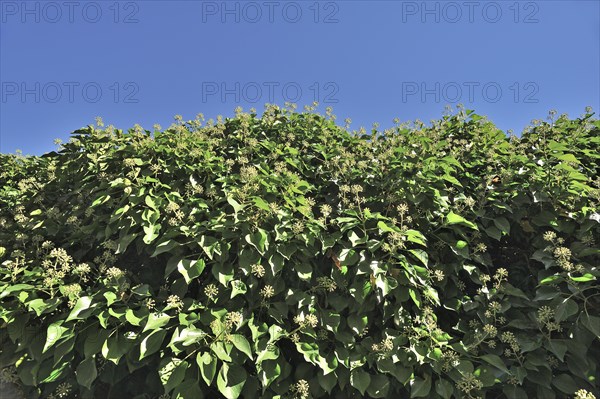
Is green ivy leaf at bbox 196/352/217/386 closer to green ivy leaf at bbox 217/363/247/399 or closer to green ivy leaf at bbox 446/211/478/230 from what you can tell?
green ivy leaf at bbox 217/363/247/399

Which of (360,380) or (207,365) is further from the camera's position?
(360,380)

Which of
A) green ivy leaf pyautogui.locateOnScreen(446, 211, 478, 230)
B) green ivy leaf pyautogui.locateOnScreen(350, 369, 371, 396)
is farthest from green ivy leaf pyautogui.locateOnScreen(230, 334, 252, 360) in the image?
green ivy leaf pyautogui.locateOnScreen(446, 211, 478, 230)

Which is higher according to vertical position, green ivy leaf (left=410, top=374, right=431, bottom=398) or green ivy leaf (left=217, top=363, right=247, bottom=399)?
green ivy leaf (left=217, top=363, right=247, bottom=399)

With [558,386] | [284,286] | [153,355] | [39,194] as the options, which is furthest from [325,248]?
[39,194]

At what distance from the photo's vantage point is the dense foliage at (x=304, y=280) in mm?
2426

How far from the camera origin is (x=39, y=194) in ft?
12.1

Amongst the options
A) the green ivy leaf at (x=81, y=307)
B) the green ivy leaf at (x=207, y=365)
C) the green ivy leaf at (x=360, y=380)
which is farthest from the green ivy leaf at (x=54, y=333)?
the green ivy leaf at (x=360, y=380)

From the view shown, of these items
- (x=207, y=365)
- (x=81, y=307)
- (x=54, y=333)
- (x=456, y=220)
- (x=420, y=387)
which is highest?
(x=456, y=220)

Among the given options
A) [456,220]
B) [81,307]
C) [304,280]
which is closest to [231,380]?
[304,280]

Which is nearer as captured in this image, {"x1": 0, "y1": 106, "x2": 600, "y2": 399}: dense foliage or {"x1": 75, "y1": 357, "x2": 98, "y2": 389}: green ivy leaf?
{"x1": 75, "y1": 357, "x2": 98, "y2": 389}: green ivy leaf

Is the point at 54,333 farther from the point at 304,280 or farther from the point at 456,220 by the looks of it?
the point at 456,220

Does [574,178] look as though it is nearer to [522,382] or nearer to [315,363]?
[522,382]

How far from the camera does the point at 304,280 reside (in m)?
2.66

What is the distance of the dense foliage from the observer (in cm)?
243
